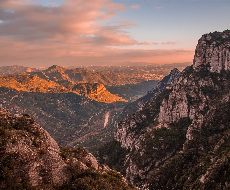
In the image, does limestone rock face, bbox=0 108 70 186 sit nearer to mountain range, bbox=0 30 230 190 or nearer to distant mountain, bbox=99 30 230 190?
mountain range, bbox=0 30 230 190

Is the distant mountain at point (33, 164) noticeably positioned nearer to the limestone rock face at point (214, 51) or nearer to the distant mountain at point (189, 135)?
the distant mountain at point (189, 135)

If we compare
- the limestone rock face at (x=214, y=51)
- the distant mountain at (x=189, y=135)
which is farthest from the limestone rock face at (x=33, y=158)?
the limestone rock face at (x=214, y=51)

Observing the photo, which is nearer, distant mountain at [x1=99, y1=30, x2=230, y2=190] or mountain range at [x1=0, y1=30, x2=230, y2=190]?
mountain range at [x1=0, y1=30, x2=230, y2=190]

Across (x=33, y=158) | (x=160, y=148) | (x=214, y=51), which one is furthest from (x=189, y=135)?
(x=33, y=158)

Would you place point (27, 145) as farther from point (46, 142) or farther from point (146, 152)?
point (146, 152)

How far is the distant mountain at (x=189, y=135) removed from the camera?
68.4 m

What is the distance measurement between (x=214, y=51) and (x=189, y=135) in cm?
7516

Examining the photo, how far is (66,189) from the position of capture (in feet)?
102

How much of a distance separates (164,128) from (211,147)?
40470 millimetres

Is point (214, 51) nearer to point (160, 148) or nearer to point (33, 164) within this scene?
point (160, 148)

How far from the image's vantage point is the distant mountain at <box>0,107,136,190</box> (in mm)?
28891

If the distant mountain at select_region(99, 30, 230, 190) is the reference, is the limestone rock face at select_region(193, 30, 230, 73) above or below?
above

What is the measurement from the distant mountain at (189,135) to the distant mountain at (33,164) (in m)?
36.6

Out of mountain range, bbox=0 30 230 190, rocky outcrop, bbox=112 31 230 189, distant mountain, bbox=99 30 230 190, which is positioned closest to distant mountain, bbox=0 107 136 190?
mountain range, bbox=0 30 230 190
